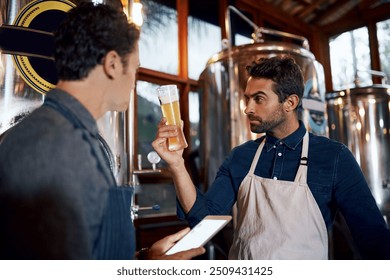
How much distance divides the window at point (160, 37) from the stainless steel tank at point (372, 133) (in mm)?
1887

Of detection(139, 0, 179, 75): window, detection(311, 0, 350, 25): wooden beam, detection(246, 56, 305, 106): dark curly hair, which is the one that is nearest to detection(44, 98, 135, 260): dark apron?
detection(246, 56, 305, 106): dark curly hair

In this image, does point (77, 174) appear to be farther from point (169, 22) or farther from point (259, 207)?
point (169, 22)

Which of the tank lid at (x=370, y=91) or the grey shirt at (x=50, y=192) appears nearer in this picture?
the grey shirt at (x=50, y=192)

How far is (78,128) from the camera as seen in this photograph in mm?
740

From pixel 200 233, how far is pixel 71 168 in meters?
0.42

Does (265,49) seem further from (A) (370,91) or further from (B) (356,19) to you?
(B) (356,19)

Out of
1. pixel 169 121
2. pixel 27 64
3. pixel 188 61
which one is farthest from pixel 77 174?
pixel 188 61

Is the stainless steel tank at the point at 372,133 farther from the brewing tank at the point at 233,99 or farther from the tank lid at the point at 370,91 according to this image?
the brewing tank at the point at 233,99

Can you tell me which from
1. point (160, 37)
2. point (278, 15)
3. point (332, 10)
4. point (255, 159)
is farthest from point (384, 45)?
point (255, 159)

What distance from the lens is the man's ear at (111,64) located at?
32.7 inches

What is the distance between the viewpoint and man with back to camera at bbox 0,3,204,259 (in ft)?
2.19

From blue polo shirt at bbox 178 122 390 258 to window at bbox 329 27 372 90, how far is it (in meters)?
4.15

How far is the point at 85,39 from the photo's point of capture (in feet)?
2.68

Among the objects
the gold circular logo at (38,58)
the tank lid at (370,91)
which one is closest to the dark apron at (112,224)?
the gold circular logo at (38,58)
